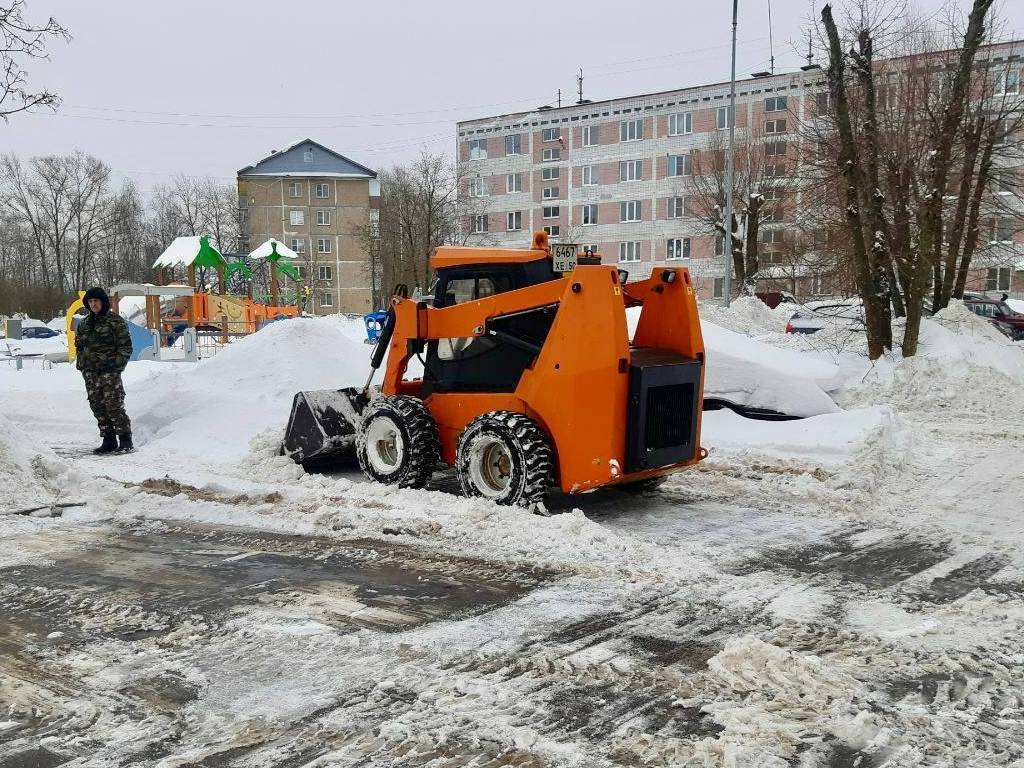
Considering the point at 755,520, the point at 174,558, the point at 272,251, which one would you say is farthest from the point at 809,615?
the point at 272,251

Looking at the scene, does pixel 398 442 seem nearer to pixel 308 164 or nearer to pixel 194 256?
pixel 194 256

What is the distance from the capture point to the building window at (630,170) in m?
52.9

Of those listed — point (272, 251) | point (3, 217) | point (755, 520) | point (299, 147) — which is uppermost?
point (299, 147)

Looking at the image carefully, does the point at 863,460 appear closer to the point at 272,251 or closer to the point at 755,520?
the point at 755,520

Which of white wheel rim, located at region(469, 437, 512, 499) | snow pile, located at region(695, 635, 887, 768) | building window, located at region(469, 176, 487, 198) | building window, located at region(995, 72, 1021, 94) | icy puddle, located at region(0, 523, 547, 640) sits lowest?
icy puddle, located at region(0, 523, 547, 640)

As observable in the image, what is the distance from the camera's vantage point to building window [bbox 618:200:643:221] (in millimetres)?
53188

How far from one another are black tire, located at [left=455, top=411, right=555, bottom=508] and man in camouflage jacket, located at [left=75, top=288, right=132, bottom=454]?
14.9 ft

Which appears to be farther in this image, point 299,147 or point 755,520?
point 299,147

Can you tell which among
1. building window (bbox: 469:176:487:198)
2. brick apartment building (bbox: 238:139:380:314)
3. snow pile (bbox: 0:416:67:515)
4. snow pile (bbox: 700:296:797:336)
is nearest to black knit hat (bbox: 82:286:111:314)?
snow pile (bbox: 0:416:67:515)

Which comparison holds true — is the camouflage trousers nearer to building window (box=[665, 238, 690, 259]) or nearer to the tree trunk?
the tree trunk

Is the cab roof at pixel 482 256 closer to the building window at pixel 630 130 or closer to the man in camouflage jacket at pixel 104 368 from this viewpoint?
the man in camouflage jacket at pixel 104 368

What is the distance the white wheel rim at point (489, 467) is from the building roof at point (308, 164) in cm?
6942

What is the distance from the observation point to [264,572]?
537cm

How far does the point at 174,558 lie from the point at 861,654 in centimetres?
394
